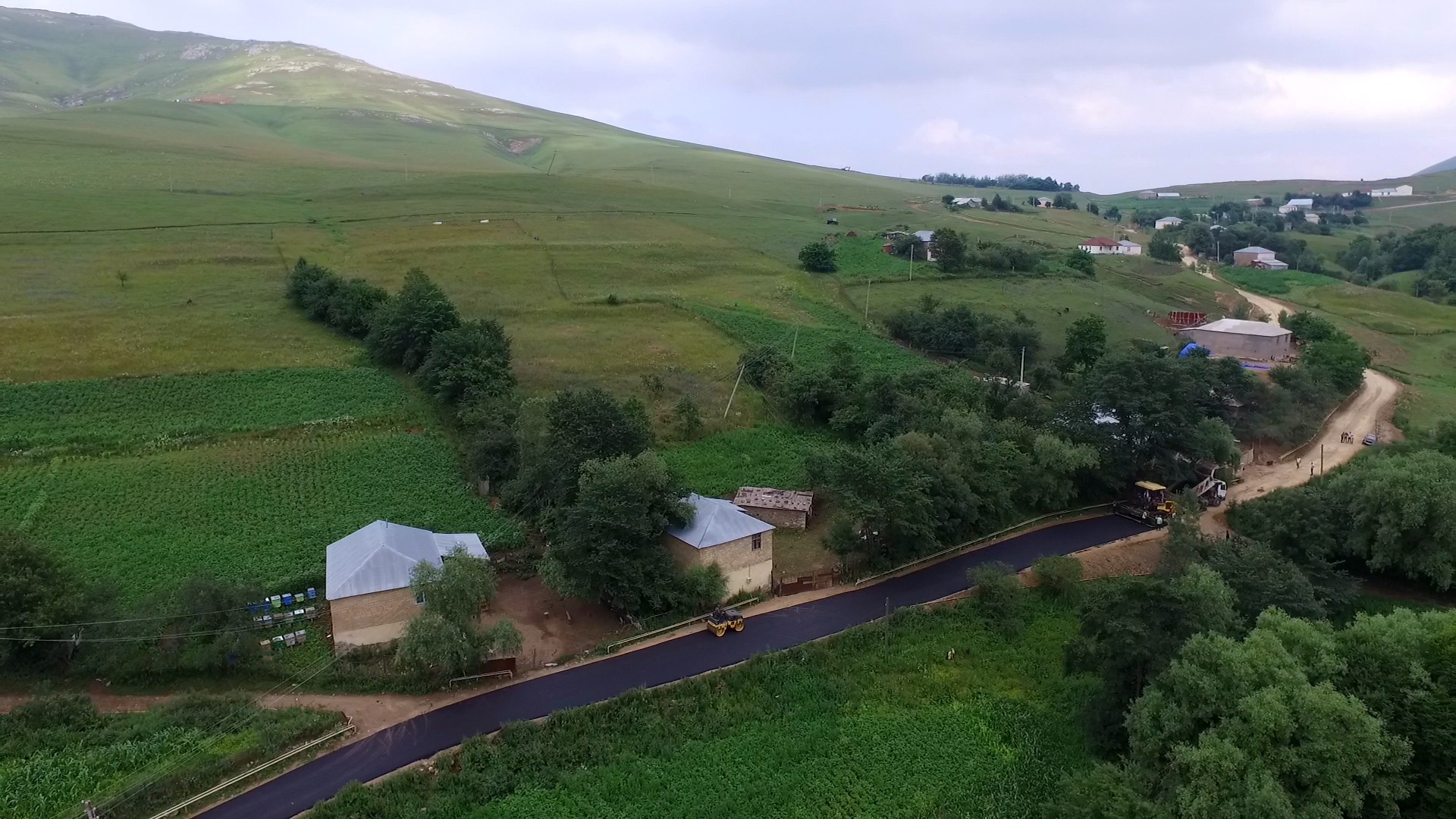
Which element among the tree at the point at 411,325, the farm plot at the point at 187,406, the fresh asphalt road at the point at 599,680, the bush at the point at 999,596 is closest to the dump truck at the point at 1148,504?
the fresh asphalt road at the point at 599,680

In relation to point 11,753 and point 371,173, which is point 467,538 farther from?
point 371,173

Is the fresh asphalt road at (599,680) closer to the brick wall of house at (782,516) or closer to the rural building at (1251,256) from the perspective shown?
the brick wall of house at (782,516)

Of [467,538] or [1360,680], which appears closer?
[1360,680]

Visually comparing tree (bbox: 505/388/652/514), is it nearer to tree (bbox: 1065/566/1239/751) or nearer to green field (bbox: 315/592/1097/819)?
green field (bbox: 315/592/1097/819)

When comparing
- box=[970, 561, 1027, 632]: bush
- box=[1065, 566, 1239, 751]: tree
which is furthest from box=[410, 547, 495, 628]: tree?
box=[1065, 566, 1239, 751]: tree

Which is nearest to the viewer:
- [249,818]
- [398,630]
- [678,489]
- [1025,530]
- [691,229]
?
[249,818]

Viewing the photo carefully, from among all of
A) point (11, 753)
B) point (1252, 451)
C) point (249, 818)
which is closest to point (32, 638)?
point (11, 753)

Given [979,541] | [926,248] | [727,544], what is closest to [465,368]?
[727,544]
